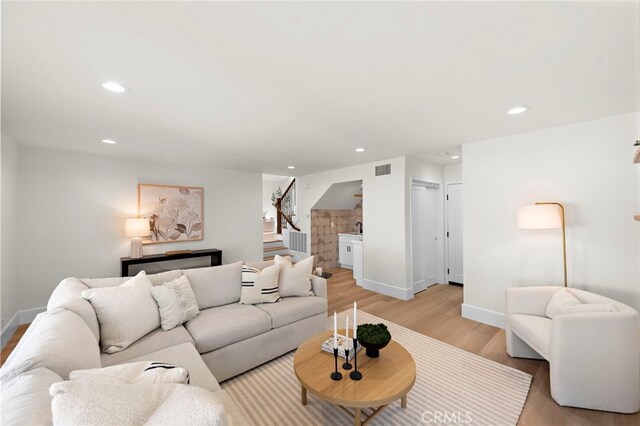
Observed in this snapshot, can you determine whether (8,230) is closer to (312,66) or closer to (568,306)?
(312,66)

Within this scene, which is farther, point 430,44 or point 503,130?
point 503,130

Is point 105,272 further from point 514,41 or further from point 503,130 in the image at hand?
point 503,130

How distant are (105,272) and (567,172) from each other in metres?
6.30

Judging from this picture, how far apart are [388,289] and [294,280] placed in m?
2.23

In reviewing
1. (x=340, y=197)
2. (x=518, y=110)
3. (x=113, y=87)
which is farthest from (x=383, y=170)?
(x=113, y=87)

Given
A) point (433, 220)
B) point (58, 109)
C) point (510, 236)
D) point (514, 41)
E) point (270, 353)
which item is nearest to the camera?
point (514, 41)

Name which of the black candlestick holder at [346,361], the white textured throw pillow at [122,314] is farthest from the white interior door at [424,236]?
the white textured throw pillow at [122,314]

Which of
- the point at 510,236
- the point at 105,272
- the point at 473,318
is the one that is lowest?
the point at 473,318

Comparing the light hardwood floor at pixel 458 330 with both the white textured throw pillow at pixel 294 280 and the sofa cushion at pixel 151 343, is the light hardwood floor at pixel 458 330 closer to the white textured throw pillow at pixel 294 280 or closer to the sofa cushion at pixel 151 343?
the white textured throw pillow at pixel 294 280

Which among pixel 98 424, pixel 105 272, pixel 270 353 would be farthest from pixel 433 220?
pixel 105 272

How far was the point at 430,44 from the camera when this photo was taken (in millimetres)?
1420

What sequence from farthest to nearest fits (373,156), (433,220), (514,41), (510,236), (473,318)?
(433,220) → (373,156) → (473,318) → (510,236) → (514,41)

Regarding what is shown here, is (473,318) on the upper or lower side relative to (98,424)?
lower

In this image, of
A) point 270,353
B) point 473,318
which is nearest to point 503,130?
point 473,318
